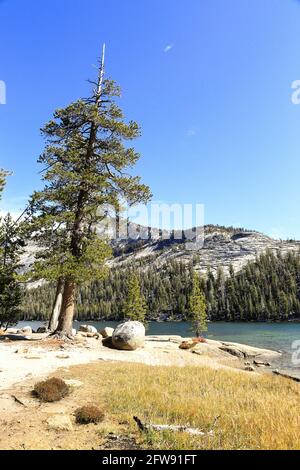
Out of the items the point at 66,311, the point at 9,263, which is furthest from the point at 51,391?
the point at 9,263

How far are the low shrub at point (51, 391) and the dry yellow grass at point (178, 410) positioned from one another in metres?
0.37

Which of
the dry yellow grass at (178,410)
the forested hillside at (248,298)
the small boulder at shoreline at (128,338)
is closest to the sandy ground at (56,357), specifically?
the small boulder at shoreline at (128,338)

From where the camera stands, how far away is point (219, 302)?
17825cm

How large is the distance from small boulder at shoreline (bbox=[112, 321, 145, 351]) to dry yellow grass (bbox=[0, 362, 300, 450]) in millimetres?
9375

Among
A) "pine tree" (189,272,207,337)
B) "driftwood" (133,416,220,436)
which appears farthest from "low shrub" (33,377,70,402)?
"pine tree" (189,272,207,337)

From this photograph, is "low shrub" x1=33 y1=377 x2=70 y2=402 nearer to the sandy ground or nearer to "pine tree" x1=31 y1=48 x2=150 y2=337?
the sandy ground

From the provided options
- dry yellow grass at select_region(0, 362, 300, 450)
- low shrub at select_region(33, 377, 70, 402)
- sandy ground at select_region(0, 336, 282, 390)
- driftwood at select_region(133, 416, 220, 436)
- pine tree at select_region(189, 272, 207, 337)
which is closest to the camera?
dry yellow grass at select_region(0, 362, 300, 450)

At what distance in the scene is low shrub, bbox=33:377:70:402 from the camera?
11.4 m

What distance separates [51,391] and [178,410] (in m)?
4.43

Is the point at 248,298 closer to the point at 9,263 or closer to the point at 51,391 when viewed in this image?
the point at 9,263

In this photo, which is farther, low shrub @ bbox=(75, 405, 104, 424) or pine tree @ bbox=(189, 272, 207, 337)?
pine tree @ bbox=(189, 272, 207, 337)

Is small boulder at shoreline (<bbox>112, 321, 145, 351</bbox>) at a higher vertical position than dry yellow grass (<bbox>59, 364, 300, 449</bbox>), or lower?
lower

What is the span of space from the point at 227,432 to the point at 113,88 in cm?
2626

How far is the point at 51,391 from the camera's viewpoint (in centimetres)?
1159
